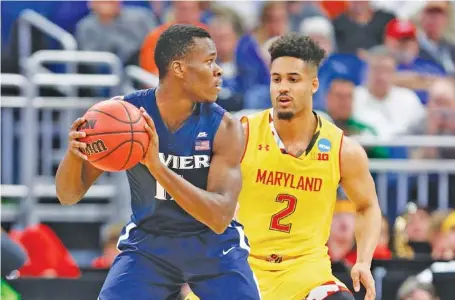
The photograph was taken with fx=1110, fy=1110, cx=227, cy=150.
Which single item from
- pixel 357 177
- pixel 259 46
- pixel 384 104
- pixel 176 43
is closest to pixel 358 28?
pixel 259 46

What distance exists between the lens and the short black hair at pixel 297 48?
647cm

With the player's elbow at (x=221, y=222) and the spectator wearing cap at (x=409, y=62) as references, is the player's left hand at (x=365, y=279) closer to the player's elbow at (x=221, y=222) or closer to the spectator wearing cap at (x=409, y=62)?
the player's elbow at (x=221, y=222)

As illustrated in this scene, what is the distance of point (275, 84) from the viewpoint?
6.41 m

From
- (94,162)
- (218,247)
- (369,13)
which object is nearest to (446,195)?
(369,13)

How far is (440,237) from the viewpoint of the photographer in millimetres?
9773

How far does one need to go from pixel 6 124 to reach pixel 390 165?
358 centimetres

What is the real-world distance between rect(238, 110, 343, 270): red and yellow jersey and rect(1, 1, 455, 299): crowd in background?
2.80 m

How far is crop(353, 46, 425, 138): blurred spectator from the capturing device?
10.9 metres

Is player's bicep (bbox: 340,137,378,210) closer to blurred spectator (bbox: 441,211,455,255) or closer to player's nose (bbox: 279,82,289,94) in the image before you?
player's nose (bbox: 279,82,289,94)

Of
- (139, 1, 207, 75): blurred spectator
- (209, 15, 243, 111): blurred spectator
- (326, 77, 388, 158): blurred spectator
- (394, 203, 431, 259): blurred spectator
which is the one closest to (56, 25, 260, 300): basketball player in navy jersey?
(394, 203, 431, 259): blurred spectator

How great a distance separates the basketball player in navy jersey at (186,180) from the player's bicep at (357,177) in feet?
3.47

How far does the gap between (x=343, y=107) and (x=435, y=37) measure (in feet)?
8.69

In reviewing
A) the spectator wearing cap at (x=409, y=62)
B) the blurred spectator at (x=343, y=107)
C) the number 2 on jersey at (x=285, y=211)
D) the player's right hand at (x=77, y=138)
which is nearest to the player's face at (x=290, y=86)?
the number 2 on jersey at (x=285, y=211)

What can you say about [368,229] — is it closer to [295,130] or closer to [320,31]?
[295,130]
